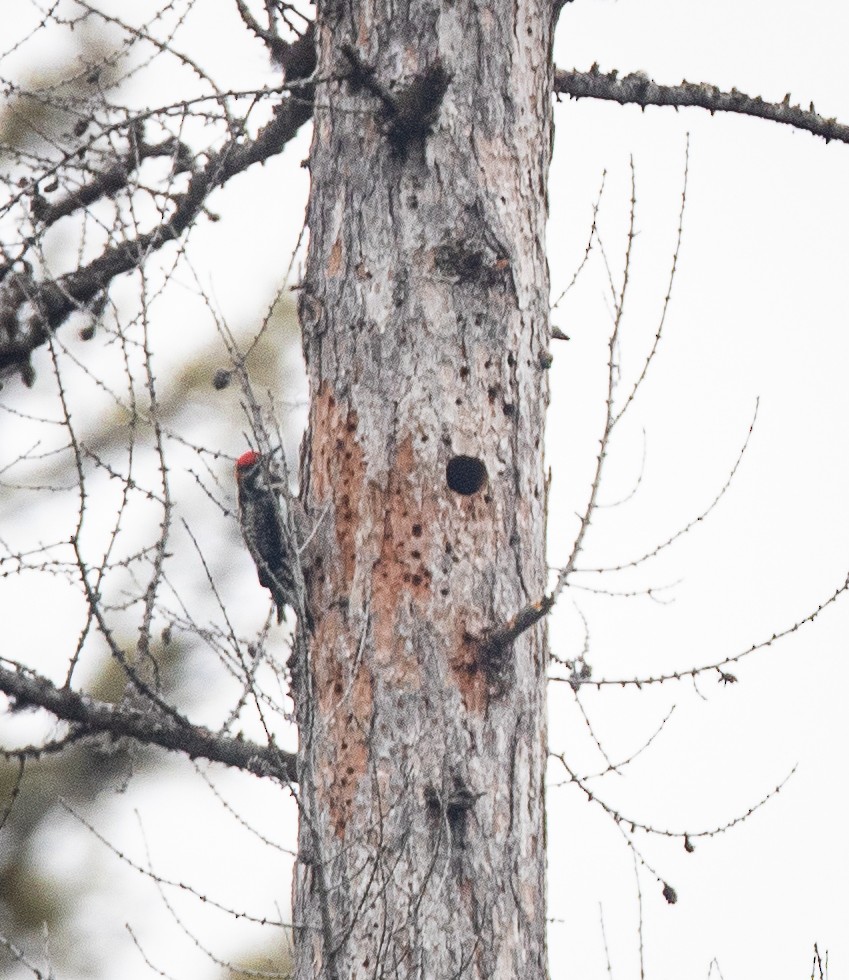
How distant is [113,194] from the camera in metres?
4.65

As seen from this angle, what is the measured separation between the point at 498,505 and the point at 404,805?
2.41 feet

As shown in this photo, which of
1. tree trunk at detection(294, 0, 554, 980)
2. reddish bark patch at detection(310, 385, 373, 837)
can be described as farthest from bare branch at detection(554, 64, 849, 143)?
reddish bark patch at detection(310, 385, 373, 837)

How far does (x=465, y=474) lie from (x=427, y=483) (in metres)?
0.12

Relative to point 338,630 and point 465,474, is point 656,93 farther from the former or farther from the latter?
point 338,630

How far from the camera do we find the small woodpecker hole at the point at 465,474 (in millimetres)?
3279

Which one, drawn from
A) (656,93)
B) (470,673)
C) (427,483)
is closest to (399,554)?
(427,483)

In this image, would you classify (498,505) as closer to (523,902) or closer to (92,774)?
(523,902)

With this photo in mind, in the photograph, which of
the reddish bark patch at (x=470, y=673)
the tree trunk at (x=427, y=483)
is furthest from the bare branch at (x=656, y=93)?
the reddish bark patch at (x=470, y=673)

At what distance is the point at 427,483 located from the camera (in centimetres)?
324

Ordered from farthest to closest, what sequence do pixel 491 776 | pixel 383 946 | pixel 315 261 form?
pixel 315 261
pixel 491 776
pixel 383 946

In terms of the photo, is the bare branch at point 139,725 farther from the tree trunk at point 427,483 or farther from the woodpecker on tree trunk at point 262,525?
the woodpecker on tree trunk at point 262,525

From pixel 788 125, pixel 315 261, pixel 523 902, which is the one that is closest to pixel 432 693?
pixel 523 902

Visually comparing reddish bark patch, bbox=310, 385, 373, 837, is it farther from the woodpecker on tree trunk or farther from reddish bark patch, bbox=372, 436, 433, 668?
the woodpecker on tree trunk

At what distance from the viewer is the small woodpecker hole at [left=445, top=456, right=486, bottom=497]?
10.8ft
